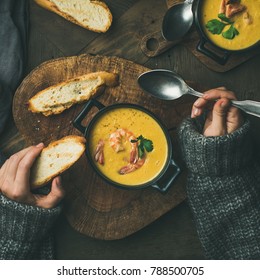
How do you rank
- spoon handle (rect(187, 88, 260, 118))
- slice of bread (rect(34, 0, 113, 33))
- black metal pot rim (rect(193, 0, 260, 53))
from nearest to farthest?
spoon handle (rect(187, 88, 260, 118))
black metal pot rim (rect(193, 0, 260, 53))
slice of bread (rect(34, 0, 113, 33))

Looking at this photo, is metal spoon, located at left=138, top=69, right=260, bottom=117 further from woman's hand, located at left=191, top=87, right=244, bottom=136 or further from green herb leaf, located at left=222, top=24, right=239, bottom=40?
green herb leaf, located at left=222, top=24, right=239, bottom=40

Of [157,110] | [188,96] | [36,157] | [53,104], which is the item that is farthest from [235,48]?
[36,157]

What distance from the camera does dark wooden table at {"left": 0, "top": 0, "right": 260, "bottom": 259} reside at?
1.78m

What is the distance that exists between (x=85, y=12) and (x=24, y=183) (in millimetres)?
707

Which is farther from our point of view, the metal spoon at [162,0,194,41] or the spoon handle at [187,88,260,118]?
the metal spoon at [162,0,194,41]

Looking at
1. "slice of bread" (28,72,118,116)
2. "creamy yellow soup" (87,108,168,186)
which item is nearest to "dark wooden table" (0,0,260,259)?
"slice of bread" (28,72,118,116)

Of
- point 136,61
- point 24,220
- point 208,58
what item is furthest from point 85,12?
point 24,220

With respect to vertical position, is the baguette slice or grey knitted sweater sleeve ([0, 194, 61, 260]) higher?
the baguette slice

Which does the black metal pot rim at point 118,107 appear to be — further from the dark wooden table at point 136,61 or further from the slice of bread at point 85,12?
the slice of bread at point 85,12

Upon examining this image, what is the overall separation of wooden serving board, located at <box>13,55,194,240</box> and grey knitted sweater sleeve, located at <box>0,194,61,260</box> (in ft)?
0.37

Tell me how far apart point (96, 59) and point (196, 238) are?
836 millimetres

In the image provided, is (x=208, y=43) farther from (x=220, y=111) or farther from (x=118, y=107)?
(x=118, y=107)

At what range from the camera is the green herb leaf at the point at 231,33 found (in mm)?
1663

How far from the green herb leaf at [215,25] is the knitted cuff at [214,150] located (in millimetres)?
344
